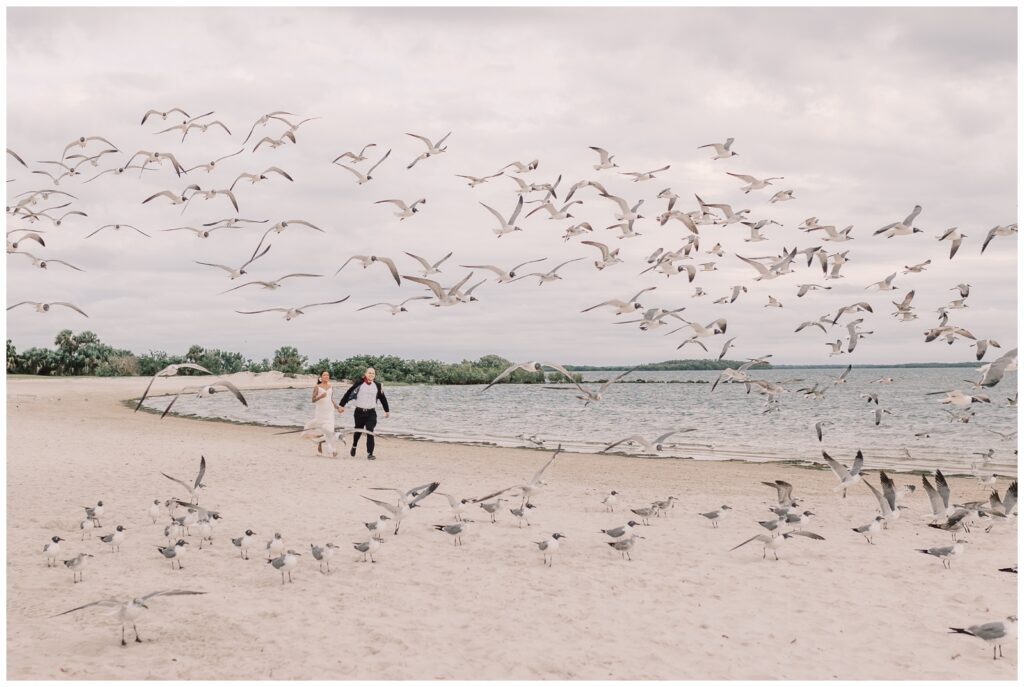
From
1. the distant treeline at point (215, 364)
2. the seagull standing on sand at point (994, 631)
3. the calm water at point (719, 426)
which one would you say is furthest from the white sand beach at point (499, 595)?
the distant treeline at point (215, 364)

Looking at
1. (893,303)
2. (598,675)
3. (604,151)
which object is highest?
(604,151)

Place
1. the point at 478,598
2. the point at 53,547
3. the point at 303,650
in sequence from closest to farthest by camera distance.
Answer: the point at 303,650 → the point at 478,598 → the point at 53,547

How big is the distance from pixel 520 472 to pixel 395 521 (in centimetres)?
910

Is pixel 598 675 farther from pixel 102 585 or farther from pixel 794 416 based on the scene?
pixel 794 416

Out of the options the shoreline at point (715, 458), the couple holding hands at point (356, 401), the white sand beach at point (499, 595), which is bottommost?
the white sand beach at point (499, 595)

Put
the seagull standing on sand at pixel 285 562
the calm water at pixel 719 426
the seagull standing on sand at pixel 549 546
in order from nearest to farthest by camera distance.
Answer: the seagull standing on sand at pixel 285 562, the seagull standing on sand at pixel 549 546, the calm water at pixel 719 426

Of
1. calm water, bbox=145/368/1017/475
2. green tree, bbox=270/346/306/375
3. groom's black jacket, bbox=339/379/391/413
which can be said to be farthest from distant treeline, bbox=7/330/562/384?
groom's black jacket, bbox=339/379/391/413

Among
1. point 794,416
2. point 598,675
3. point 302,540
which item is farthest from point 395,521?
point 794,416

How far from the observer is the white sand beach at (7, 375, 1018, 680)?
8.23 m

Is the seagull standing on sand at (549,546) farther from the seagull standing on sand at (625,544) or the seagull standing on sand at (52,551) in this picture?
the seagull standing on sand at (52,551)

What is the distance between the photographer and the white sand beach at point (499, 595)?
8.23m

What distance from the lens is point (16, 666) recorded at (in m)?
7.77

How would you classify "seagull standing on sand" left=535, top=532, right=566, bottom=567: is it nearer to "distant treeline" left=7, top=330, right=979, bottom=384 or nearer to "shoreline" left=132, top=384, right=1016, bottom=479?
"shoreline" left=132, top=384, right=1016, bottom=479

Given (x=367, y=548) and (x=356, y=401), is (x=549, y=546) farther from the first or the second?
(x=356, y=401)
